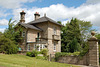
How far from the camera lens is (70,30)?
40531 mm

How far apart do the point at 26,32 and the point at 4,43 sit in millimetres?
6112

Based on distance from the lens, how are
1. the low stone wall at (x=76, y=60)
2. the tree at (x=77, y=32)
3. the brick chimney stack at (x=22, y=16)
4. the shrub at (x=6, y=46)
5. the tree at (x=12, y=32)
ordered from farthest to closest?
1. the tree at (x=77, y=32)
2. the brick chimney stack at (x=22, y=16)
3. the tree at (x=12, y=32)
4. the shrub at (x=6, y=46)
5. the low stone wall at (x=76, y=60)

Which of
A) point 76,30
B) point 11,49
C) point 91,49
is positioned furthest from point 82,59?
point 76,30

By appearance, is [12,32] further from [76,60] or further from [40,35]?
[76,60]

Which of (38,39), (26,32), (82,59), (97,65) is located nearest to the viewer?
(97,65)

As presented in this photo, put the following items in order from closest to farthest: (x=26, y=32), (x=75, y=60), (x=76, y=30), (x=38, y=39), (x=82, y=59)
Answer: (x=82, y=59) < (x=75, y=60) < (x=26, y=32) < (x=38, y=39) < (x=76, y=30)

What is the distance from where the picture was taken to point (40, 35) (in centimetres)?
2797

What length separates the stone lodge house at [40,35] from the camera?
2467cm

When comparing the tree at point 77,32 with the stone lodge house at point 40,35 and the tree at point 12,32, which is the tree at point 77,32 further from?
the tree at point 12,32

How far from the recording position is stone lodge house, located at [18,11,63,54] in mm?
24672

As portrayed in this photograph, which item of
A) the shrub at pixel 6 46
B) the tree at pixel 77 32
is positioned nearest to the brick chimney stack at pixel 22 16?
the shrub at pixel 6 46

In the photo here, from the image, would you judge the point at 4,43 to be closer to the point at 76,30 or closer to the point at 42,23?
the point at 42,23

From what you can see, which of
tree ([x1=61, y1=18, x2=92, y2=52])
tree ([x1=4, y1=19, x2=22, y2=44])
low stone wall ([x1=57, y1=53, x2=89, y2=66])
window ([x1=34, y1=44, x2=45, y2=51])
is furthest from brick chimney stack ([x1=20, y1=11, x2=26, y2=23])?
tree ([x1=61, y1=18, x2=92, y2=52])

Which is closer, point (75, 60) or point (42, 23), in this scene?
point (75, 60)
